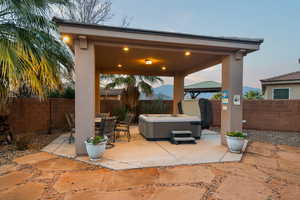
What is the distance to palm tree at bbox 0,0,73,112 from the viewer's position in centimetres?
272

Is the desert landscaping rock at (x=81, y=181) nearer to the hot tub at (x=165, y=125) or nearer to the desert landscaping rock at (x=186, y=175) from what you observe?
the desert landscaping rock at (x=186, y=175)

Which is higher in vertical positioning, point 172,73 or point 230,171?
point 172,73

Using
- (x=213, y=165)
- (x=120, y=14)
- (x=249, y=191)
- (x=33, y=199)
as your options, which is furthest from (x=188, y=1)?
(x=33, y=199)

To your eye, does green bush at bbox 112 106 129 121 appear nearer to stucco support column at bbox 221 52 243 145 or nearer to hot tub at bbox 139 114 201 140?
hot tub at bbox 139 114 201 140

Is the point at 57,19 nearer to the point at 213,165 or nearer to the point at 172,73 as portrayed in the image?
the point at 213,165

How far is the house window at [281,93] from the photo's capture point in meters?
10.2

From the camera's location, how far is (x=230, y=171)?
309 centimetres

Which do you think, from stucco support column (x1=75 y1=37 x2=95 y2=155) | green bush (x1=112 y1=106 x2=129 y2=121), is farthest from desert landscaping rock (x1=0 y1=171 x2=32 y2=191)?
green bush (x1=112 y1=106 x2=129 y2=121)

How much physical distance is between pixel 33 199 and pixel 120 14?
10.6 m

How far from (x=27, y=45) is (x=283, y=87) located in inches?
524

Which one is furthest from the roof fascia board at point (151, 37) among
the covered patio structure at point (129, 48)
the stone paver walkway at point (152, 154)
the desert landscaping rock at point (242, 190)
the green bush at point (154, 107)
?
the green bush at point (154, 107)

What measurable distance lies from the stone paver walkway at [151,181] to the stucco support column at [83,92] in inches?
24.4

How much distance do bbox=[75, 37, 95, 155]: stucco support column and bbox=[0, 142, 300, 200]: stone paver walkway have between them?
62cm

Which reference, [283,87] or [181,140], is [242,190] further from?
[283,87]
